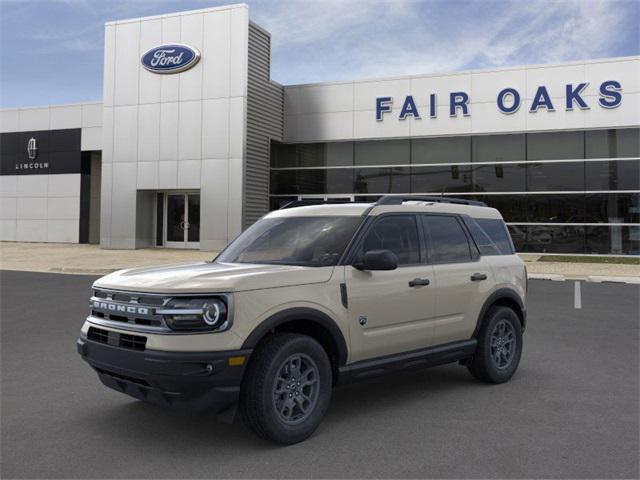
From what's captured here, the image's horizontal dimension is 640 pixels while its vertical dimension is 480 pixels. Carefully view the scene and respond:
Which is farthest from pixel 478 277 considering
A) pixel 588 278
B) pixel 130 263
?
pixel 130 263

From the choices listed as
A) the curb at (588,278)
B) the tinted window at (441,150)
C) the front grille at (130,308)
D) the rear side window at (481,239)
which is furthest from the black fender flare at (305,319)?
the tinted window at (441,150)

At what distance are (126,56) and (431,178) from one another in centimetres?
1466

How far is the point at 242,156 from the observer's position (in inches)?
1004

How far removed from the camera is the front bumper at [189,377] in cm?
396

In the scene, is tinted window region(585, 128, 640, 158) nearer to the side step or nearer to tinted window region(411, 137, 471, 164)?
tinted window region(411, 137, 471, 164)

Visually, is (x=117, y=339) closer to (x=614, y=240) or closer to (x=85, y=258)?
(x=85, y=258)

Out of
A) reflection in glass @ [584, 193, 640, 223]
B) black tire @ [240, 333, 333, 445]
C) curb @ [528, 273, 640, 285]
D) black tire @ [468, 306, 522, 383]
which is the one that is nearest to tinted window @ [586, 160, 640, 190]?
reflection in glass @ [584, 193, 640, 223]

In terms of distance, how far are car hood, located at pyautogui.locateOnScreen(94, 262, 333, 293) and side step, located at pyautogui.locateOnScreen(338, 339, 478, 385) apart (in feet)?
2.48

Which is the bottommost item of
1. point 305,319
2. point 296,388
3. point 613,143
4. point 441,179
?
point 296,388

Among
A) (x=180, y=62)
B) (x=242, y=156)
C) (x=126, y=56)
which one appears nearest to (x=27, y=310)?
(x=242, y=156)

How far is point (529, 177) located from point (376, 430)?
22.0 metres

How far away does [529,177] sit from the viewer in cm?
2483

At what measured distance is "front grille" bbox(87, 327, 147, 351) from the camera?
4.19 metres

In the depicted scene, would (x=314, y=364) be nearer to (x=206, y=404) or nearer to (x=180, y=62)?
(x=206, y=404)
